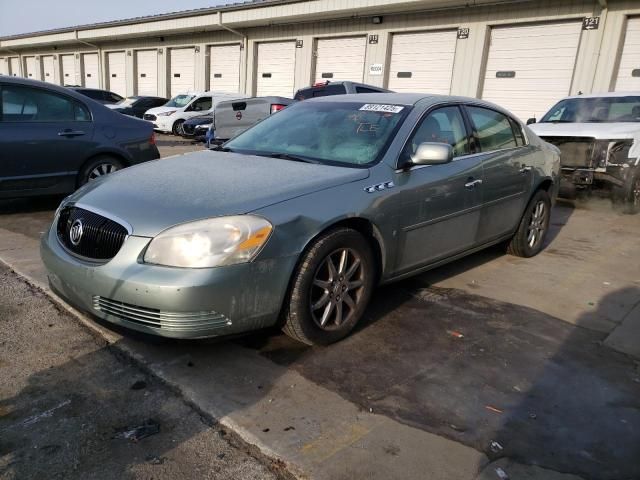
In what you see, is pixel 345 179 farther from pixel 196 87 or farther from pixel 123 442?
pixel 196 87

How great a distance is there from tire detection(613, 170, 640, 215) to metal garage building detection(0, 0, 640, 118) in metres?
5.90

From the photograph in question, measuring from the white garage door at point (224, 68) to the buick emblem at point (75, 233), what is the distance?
20.7 metres

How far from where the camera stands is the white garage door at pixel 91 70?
106 feet

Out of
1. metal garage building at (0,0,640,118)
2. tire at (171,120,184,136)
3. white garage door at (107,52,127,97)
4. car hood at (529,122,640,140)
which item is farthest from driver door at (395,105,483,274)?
white garage door at (107,52,127,97)

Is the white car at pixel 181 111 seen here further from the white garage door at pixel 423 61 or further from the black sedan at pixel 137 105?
the white garage door at pixel 423 61

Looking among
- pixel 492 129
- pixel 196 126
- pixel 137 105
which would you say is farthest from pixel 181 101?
pixel 492 129

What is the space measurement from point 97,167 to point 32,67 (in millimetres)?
40098

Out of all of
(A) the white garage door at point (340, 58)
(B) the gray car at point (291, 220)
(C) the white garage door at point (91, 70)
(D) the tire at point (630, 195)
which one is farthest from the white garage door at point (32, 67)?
(B) the gray car at point (291, 220)

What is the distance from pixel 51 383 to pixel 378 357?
5.88 feet

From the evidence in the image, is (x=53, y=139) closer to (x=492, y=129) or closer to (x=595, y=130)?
(x=492, y=129)

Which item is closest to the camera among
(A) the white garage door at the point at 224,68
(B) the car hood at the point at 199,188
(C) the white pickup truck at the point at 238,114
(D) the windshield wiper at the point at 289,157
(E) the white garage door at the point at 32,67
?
(B) the car hood at the point at 199,188

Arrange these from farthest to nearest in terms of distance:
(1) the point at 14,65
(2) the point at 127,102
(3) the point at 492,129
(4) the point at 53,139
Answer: (1) the point at 14,65, (2) the point at 127,102, (4) the point at 53,139, (3) the point at 492,129

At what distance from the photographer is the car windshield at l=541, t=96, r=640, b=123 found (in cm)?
861

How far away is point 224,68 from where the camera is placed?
23.5 meters
